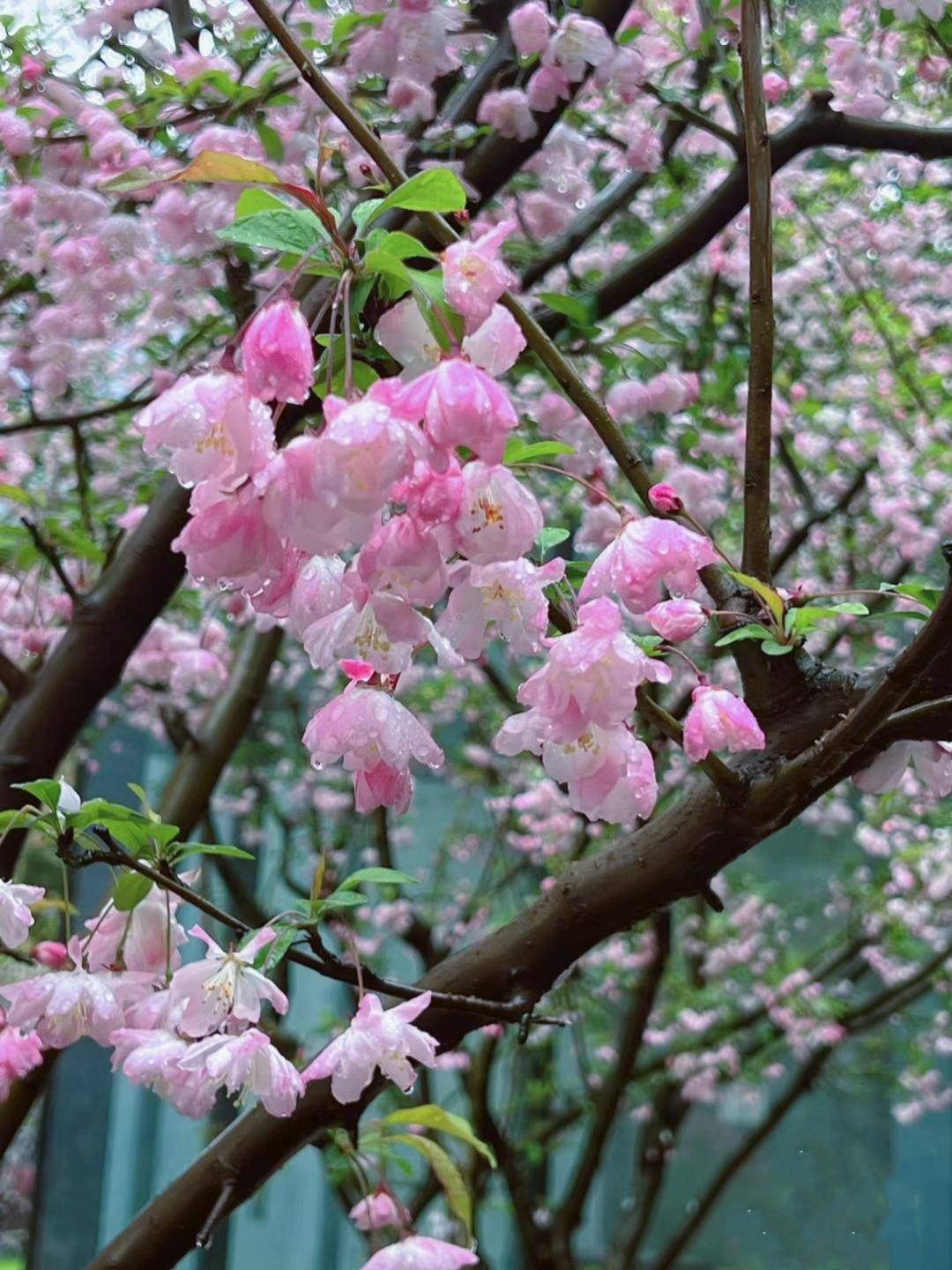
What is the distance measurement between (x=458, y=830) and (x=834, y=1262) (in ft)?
5.73

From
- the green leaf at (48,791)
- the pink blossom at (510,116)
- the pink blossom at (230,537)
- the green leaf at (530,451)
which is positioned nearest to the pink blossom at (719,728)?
the green leaf at (530,451)

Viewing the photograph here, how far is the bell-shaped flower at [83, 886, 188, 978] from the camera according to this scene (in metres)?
0.91

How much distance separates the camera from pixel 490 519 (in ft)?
1.60

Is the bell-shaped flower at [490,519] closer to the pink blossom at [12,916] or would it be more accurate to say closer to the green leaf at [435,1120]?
the pink blossom at [12,916]

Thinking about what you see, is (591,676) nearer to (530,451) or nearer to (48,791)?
(530,451)

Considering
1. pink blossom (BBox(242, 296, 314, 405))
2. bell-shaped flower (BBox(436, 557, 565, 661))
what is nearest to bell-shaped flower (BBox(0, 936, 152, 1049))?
bell-shaped flower (BBox(436, 557, 565, 661))

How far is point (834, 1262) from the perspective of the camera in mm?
3959

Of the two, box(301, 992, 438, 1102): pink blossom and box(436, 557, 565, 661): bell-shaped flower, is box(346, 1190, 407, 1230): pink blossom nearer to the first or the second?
box(301, 992, 438, 1102): pink blossom

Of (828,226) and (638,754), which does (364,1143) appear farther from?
(828,226)

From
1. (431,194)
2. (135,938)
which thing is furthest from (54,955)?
(431,194)

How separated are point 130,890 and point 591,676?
42 cm

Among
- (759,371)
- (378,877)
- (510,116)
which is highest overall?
(510,116)

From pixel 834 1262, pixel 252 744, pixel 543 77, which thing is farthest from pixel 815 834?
pixel 543 77

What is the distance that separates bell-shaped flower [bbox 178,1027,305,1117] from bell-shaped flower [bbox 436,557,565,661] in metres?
0.31
